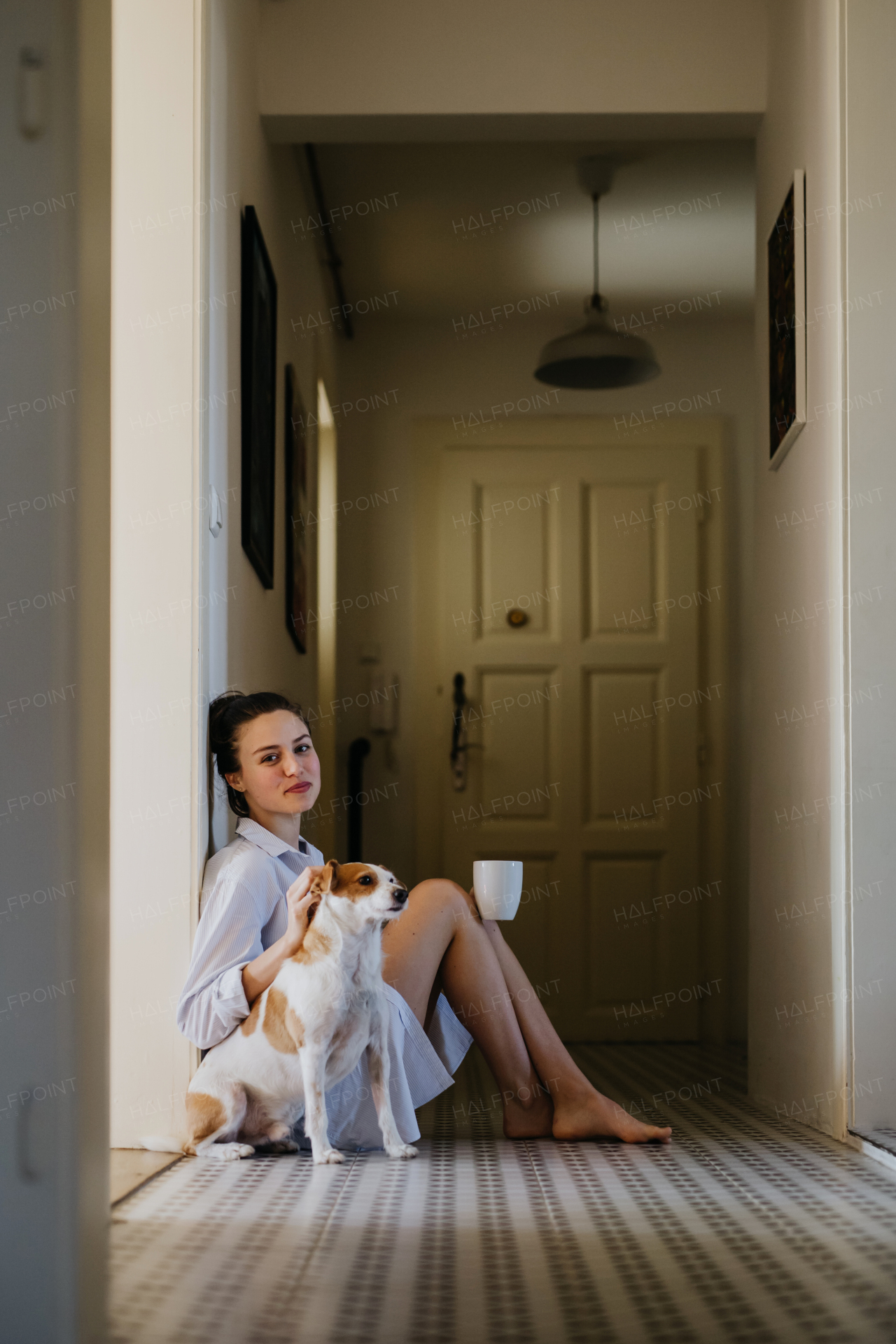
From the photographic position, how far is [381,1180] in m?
1.74

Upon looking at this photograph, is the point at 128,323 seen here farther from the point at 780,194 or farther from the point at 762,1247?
the point at 762,1247

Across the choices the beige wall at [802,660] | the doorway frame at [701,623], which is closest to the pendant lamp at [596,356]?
the doorway frame at [701,623]

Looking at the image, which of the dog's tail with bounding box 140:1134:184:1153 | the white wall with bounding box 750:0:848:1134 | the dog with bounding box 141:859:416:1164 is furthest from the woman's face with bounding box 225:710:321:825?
the white wall with bounding box 750:0:848:1134

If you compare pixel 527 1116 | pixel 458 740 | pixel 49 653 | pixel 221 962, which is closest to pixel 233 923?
pixel 221 962

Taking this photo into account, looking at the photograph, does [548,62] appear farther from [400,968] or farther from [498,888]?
[400,968]

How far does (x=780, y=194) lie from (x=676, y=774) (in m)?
2.45

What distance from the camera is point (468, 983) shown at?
2.21 meters

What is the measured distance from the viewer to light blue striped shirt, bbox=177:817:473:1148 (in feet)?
6.37

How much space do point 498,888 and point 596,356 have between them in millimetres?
2307

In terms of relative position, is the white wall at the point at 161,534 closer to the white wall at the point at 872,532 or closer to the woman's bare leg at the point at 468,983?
the woman's bare leg at the point at 468,983

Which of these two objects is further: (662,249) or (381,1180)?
(662,249)

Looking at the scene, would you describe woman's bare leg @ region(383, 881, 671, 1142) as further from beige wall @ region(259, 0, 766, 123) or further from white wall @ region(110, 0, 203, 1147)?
beige wall @ region(259, 0, 766, 123)

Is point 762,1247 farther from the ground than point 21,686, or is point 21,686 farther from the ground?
point 21,686

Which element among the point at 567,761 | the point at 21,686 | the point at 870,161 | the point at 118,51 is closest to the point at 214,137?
the point at 118,51
